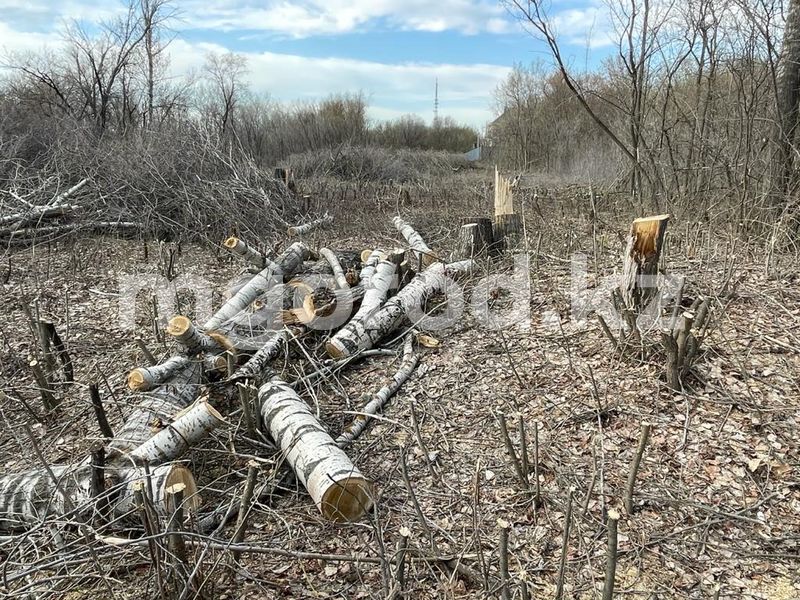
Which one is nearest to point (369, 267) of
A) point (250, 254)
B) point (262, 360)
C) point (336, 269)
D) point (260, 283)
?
point (336, 269)

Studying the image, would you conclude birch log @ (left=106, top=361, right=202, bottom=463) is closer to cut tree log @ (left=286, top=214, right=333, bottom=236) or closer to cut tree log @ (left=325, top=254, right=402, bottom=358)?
cut tree log @ (left=325, top=254, right=402, bottom=358)

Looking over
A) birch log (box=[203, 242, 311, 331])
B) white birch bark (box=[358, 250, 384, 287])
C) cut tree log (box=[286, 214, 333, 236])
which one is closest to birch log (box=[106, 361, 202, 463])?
birch log (box=[203, 242, 311, 331])

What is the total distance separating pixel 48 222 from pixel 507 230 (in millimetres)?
6501

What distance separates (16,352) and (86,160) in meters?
5.66

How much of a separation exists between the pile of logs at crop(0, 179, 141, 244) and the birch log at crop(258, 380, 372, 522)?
230 inches

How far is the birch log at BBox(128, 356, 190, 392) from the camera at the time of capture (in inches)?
125

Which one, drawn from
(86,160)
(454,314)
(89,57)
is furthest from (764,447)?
(89,57)

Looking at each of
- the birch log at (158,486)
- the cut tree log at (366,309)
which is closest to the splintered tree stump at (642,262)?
the cut tree log at (366,309)

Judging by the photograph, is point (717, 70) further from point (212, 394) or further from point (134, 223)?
point (134, 223)

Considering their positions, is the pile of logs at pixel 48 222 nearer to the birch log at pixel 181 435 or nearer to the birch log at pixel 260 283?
the birch log at pixel 260 283

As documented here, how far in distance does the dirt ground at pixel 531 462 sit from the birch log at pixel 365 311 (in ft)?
0.71

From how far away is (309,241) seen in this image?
24.1ft

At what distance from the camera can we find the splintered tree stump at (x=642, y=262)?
3439 mm

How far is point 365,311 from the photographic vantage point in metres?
4.19
